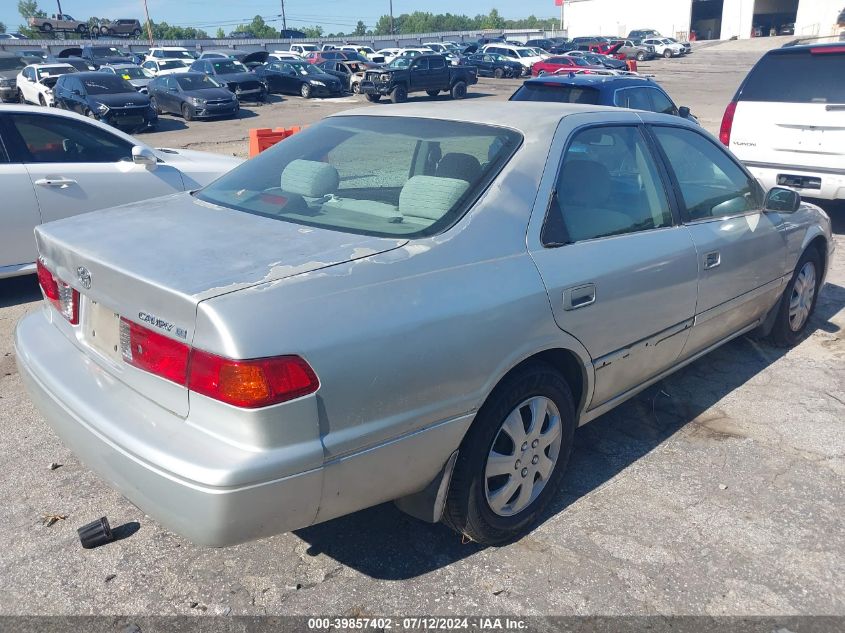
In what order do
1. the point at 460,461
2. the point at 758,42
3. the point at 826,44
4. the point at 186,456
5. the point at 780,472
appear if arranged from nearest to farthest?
the point at 186,456 < the point at 460,461 < the point at 780,472 < the point at 826,44 < the point at 758,42

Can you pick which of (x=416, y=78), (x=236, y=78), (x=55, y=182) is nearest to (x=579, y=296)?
(x=55, y=182)

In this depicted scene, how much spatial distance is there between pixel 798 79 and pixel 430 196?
648 cm

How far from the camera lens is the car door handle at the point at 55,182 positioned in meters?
5.91

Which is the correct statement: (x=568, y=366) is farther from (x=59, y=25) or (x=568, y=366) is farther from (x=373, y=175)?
(x=59, y=25)

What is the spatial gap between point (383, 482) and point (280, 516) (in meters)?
0.37

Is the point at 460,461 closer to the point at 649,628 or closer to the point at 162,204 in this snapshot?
the point at 649,628

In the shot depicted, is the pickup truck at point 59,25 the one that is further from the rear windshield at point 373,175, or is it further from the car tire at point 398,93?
the rear windshield at point 373,175

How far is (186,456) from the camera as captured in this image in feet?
→ 7.32

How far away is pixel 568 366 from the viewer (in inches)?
124

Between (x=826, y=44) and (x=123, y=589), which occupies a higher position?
(x=826, y=44)

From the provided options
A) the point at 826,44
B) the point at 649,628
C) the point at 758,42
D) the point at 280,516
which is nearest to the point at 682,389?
the point at 649,628

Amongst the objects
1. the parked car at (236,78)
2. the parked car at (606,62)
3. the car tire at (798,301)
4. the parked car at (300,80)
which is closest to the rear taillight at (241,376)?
the car tire at (798,301)

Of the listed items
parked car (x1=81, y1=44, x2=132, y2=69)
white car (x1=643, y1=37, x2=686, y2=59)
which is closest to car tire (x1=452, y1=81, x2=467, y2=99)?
parked car (x1=81, y1=44, x2=132, y2=69)

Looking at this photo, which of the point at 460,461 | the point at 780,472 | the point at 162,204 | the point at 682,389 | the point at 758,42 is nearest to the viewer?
the point at 460,461
